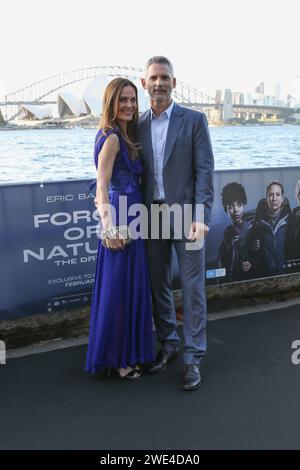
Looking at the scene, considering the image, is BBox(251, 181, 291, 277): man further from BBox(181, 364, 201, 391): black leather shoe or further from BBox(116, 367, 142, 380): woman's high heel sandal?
BBox(116, 367, 142, 380): woman's high heel sandal

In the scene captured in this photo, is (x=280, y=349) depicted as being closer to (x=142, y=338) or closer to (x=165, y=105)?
(x=142, y=338)

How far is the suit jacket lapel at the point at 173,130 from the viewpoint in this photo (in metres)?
2.74

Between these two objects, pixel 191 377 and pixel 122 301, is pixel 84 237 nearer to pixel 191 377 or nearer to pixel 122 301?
pixel 122 301

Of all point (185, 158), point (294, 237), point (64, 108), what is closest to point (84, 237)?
point (185, 158)

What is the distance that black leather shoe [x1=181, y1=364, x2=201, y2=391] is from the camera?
2.77 metres

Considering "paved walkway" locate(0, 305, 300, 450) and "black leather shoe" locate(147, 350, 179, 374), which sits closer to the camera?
"paved walkway" locate(0, 305, 300, 450)

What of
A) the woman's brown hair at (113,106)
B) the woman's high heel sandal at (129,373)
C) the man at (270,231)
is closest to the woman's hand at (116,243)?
the woman's brown hair at (113,106)

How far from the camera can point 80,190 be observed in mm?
3541

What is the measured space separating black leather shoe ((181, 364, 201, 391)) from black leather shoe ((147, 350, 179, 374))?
0.69 ft

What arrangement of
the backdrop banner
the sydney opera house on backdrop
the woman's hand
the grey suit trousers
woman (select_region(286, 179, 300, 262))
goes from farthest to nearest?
the sydney opera house on backdrop
woman (select_region(286, 179, 300, 262))
the backdrop banner
the grey suit trousers
the woman's hand

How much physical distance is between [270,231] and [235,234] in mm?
337

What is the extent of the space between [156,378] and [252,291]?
158 centimetres

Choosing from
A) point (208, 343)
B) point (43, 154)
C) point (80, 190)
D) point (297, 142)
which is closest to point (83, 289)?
point (80, 190)

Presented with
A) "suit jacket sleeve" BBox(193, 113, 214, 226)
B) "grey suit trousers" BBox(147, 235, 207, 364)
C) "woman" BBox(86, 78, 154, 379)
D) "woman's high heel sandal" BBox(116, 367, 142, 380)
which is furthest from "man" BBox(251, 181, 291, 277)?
"woman's high heel sandal" BBox(116, 367, 142, 380)
